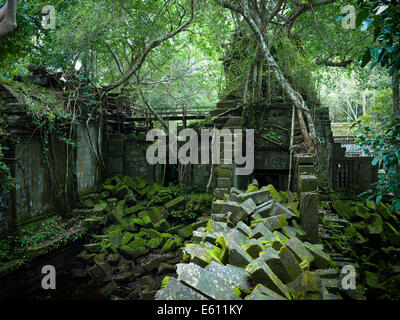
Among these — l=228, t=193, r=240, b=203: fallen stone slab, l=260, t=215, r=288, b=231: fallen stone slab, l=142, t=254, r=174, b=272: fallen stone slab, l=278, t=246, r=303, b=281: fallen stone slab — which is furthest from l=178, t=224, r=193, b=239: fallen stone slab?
l=278, t=246, r=303, b=281: fallen stone slab

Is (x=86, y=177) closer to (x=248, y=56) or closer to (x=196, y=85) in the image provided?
(x=248, y=56)

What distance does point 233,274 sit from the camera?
2.75m

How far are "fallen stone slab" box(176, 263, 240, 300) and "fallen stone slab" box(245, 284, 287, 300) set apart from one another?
142 millimetres

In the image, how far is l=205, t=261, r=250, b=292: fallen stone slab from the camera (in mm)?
2614

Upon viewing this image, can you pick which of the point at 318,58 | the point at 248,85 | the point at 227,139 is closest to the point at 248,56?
the point at 248,85

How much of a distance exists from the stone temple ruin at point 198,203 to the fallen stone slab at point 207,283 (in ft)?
0.04

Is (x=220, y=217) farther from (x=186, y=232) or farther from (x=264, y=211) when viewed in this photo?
(x=186, y=232)

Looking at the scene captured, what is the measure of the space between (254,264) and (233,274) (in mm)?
238

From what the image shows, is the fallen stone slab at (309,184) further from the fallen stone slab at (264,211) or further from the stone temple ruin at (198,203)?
the fallen stone slab at (264,211)

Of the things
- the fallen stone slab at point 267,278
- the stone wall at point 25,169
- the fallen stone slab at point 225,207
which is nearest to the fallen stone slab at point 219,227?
the fallen stone slab at point 225,207

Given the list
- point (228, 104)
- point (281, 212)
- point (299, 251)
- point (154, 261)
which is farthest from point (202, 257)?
point (228, 104)

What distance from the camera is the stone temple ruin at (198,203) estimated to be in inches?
109

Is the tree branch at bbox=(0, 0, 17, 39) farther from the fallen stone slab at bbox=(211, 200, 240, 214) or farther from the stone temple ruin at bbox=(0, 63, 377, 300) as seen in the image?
the fallen stone slab at bbox=(211, 200, 240, 214)

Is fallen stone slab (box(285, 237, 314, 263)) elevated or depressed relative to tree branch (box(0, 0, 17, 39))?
depressed
